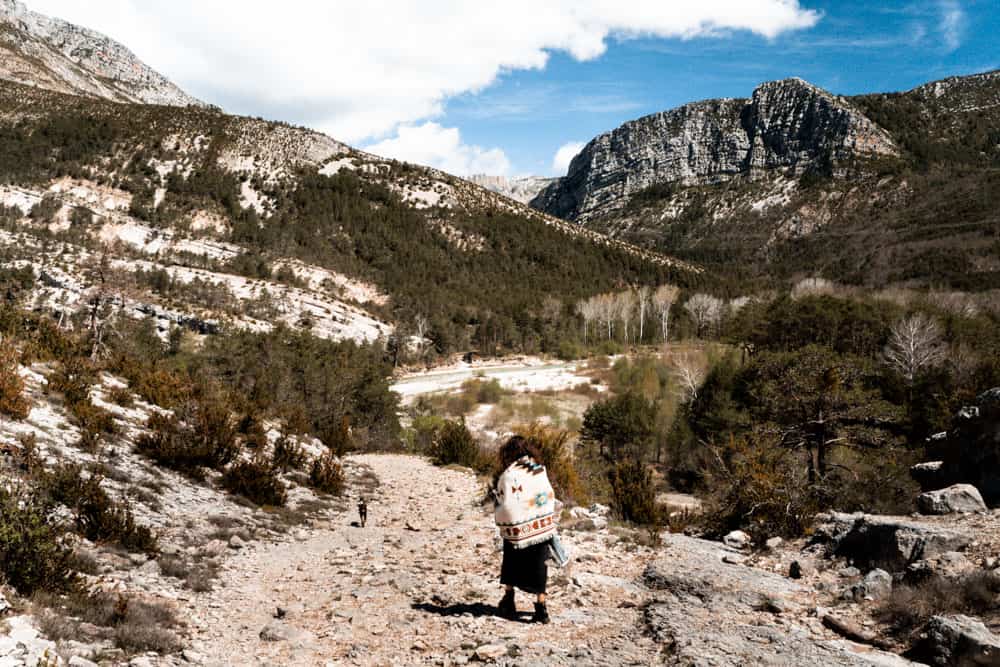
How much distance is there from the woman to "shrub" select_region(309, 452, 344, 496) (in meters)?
6.99

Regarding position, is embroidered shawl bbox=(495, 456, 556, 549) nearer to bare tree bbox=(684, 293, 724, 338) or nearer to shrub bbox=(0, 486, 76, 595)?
shrub bbox=(0, 486, 76, 595)

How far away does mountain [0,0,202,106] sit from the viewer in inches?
4395

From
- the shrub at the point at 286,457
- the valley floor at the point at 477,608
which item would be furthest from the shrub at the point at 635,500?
the shrub at the point at 286,457

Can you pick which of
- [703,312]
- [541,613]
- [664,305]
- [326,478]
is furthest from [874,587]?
[703,312]

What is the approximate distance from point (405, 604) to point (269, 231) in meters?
72.1

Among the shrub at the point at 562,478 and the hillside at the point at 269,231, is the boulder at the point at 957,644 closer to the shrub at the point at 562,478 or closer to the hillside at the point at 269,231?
the shrub at the point at 562,478

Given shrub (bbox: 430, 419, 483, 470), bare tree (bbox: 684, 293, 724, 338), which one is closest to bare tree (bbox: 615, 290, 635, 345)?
bare tree (bbox: 684, 293, 724, 338)

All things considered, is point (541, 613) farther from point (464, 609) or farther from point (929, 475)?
point (929, 475)

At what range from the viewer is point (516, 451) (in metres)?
5.09

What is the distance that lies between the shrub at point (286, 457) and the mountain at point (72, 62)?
436 ft

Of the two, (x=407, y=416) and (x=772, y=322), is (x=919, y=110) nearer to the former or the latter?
(x=772, y=322)

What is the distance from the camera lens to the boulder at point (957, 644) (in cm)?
378

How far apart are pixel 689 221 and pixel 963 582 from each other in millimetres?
203772

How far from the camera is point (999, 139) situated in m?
162
